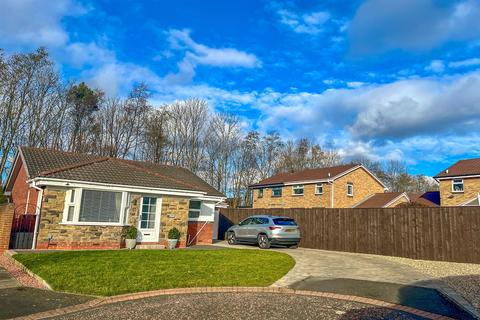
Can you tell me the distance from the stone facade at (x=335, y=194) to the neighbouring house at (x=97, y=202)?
14.9 m

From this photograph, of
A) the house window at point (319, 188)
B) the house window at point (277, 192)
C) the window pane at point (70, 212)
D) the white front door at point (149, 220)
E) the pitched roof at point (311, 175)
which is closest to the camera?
the window pane at point (70, 212)

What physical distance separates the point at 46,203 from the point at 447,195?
1155 inches

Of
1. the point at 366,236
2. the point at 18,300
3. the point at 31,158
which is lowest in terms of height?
the point at 18,300

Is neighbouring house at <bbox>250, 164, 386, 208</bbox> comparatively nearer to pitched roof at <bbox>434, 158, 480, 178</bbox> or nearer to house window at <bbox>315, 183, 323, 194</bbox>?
house window at <bbox>315, 183, 323, 194</bbox>

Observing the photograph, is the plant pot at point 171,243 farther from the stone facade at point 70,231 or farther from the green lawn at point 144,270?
the green lawn at point 144,270

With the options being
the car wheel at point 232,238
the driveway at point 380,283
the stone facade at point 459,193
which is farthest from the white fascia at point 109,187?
the stone facade at point 459,193

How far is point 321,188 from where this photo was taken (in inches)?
1246

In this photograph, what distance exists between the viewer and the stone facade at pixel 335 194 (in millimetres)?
31266

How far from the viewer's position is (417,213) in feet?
50.2

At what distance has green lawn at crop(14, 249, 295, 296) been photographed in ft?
26.1

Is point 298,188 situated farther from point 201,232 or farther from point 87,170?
point 87,170

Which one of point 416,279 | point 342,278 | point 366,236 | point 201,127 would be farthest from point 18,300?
point 201,127

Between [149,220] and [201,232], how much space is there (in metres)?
4.01

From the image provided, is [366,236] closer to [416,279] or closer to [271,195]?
[416,279]
